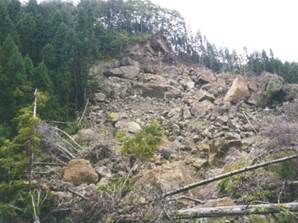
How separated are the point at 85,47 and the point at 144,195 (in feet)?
68.2

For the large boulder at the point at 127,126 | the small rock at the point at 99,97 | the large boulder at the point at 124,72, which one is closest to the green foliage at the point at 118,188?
the large boulder at the point at 127,126

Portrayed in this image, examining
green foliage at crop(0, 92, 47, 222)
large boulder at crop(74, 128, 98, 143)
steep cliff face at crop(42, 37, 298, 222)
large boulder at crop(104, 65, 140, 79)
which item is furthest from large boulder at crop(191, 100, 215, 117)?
green foliage at crop(0, 92, 47, 222)

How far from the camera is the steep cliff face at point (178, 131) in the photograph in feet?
22.5

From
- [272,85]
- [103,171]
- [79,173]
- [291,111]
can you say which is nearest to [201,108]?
[291,111]

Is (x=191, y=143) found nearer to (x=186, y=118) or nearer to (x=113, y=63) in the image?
(x=186, y=118)

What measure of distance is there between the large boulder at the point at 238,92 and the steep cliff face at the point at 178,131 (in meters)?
0.07

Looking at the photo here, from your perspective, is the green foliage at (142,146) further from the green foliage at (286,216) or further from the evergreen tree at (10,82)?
the green foliage at (286,216)

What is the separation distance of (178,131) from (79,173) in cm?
1006

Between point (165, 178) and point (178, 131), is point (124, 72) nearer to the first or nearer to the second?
point (178, 131)

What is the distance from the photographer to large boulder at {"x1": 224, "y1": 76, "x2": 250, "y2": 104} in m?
25.7

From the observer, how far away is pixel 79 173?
10.2 meters

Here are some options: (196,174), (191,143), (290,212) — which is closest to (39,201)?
(290,212)

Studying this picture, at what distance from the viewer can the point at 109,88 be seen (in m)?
27.8

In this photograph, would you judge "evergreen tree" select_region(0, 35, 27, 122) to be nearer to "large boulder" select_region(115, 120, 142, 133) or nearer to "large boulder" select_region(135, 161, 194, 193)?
"large boulder" select_region(115, 120, 142, 133)
